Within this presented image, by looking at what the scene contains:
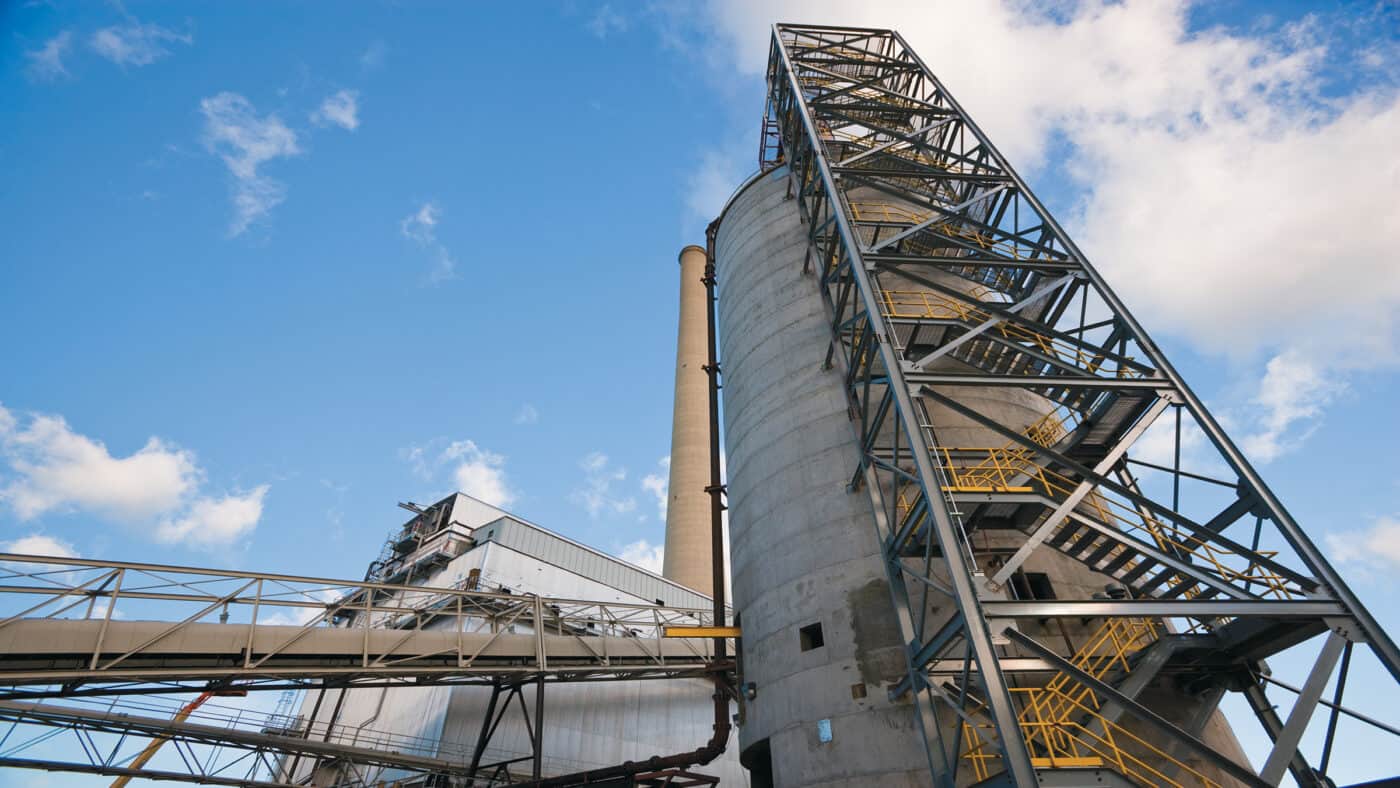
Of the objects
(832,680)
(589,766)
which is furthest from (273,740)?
(832,680)

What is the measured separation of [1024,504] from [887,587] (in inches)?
114

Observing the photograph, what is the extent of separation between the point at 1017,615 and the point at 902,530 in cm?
280

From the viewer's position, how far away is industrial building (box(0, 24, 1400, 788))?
8.75m

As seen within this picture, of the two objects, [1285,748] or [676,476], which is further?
[676,476]

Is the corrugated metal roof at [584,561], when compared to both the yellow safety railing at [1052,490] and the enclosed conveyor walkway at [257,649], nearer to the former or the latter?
the enclosed conveyor walkway at [257,649]

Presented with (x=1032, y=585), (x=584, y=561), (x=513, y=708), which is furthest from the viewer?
(x=584, y=561)

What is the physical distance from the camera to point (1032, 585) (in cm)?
1134

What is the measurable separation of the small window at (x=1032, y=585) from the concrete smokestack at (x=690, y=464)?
23335mm

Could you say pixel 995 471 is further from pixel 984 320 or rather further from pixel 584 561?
pixel 584 561

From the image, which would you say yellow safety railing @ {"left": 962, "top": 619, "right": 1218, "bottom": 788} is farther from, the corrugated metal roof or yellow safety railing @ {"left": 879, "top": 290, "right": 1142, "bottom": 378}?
the corrugated metal roof

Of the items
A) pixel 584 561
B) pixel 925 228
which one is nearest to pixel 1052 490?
pixel 925 228

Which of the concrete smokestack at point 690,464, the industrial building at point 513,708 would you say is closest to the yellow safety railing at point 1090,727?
the industrial building at point 513,708

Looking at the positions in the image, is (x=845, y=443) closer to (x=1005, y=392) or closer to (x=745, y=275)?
(x=1005, y=392)

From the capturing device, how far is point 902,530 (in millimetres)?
10648
